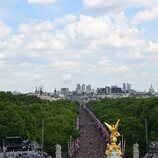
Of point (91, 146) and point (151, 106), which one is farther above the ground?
point (151, 106)

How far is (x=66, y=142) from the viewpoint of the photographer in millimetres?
95750

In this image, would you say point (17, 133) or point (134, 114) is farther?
point (134, 114)

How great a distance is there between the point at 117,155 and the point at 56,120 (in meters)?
71.4

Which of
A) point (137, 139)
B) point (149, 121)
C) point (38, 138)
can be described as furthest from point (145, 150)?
point (38, 138)

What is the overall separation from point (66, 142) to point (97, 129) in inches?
2267

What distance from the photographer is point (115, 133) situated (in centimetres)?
4125

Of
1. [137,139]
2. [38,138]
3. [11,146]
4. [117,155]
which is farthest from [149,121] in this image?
[117,155]

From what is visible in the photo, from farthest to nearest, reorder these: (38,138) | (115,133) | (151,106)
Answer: (151,106)
(38,138)
(115,133)

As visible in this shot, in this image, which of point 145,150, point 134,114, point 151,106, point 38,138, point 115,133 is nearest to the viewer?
point 115,133

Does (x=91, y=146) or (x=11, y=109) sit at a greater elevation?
(x=11, y=109)

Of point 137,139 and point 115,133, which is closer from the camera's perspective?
point 115,133

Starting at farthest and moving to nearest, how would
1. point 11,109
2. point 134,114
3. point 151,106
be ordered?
point 134,114, point 151,106, point 11,109

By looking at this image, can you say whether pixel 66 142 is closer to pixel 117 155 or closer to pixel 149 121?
pixel 149 121

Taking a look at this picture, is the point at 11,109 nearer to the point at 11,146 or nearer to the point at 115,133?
the point at 11,146
